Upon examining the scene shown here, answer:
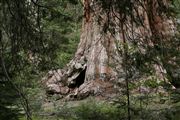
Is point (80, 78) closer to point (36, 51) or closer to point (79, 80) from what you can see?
point (79, 80)

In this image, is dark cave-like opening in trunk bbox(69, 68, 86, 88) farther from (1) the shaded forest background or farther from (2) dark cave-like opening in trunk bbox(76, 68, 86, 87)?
(1) the shaded forest background

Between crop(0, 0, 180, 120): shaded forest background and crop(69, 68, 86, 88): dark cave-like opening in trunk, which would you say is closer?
crop(0, 0, 180, 120): shaded forest background

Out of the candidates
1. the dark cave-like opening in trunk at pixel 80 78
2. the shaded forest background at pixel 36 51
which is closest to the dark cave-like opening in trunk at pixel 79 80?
the dark cave-like opening in trunk at pixel 80 78

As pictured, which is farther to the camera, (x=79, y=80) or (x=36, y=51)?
(x=79, y=80)

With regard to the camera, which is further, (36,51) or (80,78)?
(80,78)

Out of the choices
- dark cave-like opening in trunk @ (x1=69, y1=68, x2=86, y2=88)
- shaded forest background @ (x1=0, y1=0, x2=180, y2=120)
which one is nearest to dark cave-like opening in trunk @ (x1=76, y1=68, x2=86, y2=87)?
dark cave-like opening in trunk @ (x1=69, y1=68, x2=86, y2=88)

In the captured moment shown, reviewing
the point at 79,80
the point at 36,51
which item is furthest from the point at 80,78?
the point at 36,51

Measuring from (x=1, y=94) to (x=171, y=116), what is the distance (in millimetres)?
2708

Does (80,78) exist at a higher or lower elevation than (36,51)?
lower

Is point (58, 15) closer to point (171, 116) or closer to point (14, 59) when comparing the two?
point (14, 59)

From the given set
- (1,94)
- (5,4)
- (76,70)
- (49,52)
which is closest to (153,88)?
(1,94)

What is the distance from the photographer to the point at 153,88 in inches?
330

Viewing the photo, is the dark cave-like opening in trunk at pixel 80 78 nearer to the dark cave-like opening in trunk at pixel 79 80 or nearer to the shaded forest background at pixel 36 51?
the dark cave-like opening in trunk at pixel 79 80

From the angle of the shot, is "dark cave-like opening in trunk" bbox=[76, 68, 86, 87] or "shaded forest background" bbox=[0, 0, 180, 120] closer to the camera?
"shaded forest background" bbox=[0, 0, 180, 120]
